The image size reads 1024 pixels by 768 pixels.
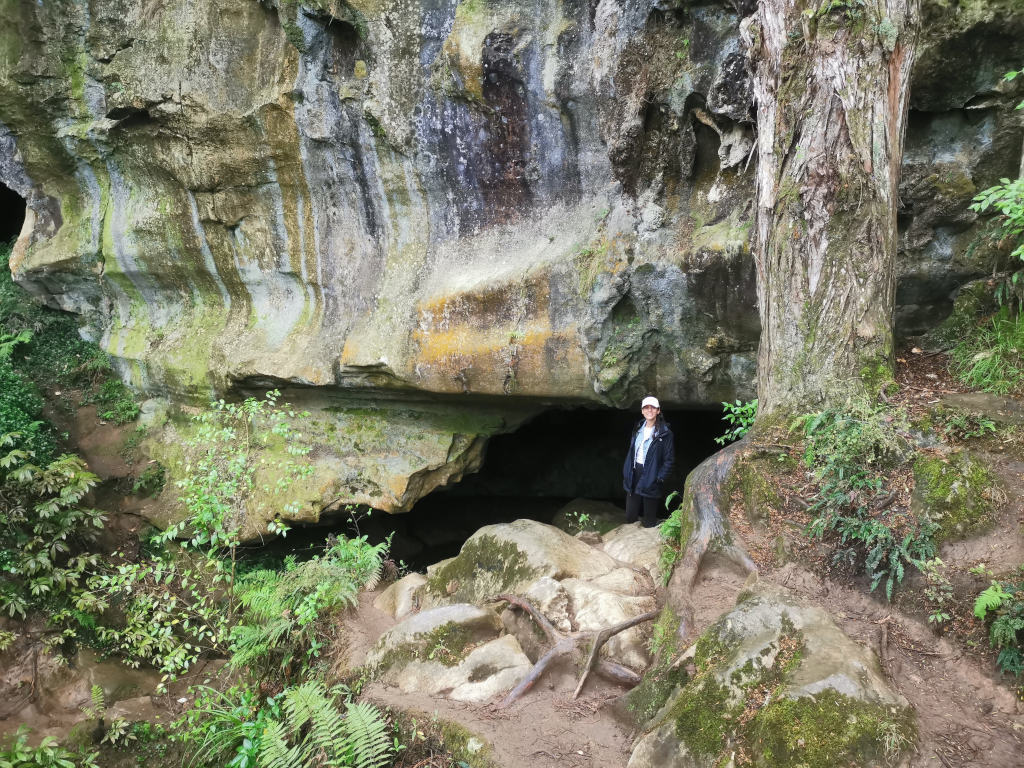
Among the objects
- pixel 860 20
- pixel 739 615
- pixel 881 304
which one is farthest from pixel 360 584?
pixel 860 20

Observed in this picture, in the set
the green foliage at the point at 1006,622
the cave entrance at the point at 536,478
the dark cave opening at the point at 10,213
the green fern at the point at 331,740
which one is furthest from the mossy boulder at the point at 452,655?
the dark cave opening at the point at 10,213

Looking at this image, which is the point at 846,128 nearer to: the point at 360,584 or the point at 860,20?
the point at 860,20

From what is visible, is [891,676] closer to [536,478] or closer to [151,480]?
[536,478]

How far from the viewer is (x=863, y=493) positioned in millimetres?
4207

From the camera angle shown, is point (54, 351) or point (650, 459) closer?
point (650, 459)

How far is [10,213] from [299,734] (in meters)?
14.3

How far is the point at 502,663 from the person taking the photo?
4.79m

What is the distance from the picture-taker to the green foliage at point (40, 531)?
807 centimetres

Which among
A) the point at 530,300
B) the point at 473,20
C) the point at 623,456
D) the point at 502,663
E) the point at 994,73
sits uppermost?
the point at 473,20

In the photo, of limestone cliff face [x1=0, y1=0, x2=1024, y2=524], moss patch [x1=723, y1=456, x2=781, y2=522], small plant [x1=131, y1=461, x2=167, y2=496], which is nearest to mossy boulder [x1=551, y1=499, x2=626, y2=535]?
limestone cliff face [x1=0, y1=0, x2=1024, y2=524]

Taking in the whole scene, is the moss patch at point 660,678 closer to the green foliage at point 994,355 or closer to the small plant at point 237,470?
the green foliage at point 994,355

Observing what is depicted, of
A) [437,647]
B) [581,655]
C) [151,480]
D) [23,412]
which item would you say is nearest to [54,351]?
[23,412]

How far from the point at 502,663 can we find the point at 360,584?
8.29 feet

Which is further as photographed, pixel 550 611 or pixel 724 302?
pixel 724 302
